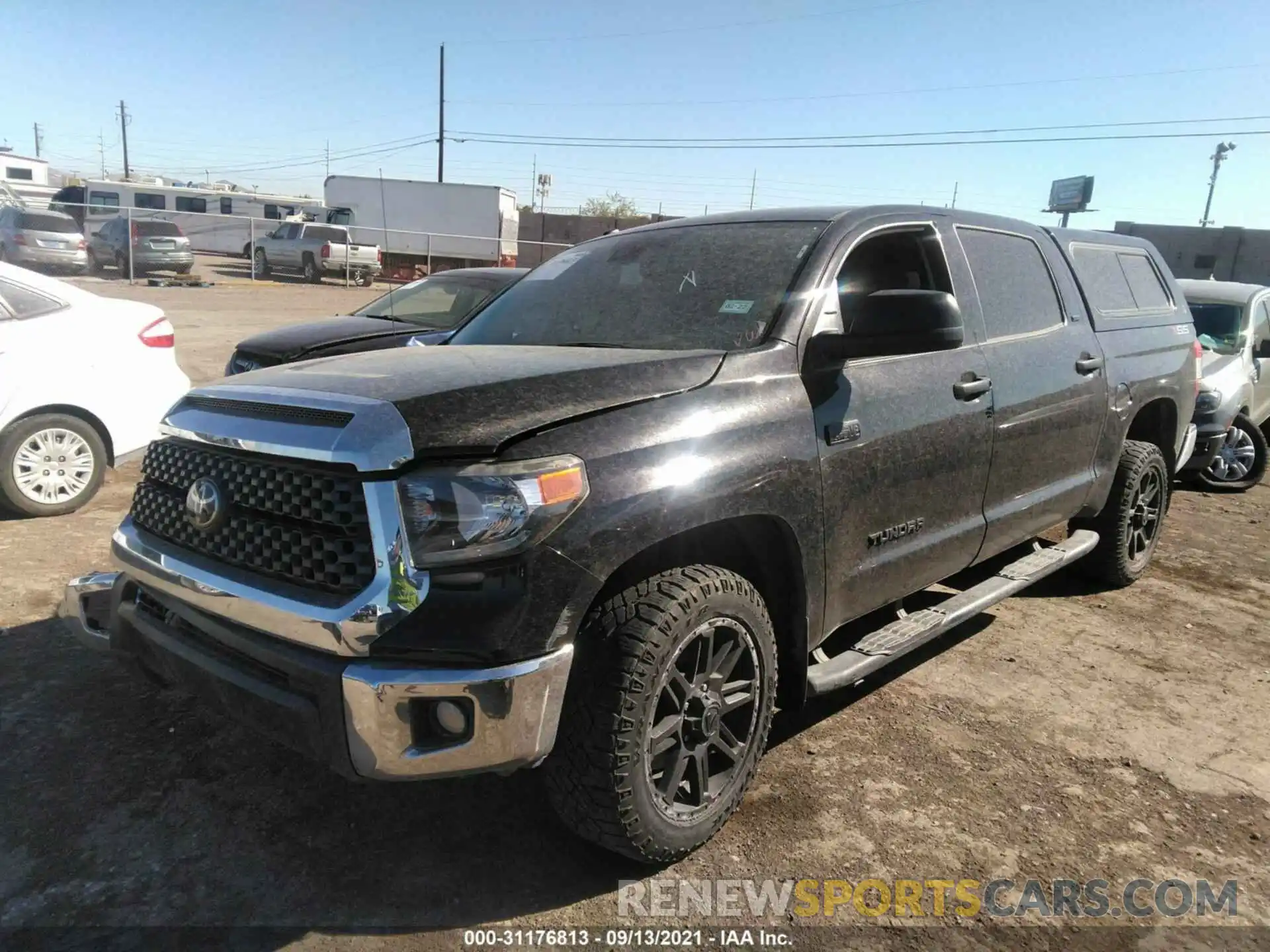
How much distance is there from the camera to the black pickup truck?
2168 millimetres

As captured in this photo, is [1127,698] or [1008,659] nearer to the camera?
[1127,698]

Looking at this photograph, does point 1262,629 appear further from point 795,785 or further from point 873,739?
point 795,785

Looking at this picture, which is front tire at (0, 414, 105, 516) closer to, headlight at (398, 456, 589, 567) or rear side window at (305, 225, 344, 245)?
headlight at (398, 456, 589, 567)

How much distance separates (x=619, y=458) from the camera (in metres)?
2.35

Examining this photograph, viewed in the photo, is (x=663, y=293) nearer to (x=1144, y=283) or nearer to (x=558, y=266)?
(x=558, y=266)

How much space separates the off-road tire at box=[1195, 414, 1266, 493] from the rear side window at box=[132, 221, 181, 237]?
25051mm

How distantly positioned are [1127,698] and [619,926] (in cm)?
263

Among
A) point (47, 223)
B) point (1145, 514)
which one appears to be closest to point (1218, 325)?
point (1145, 514)

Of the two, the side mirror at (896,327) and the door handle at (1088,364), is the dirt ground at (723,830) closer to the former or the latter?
the door handle at (1088,364)

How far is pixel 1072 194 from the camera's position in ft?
207

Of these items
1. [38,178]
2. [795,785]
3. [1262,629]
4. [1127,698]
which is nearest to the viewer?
[795,785]

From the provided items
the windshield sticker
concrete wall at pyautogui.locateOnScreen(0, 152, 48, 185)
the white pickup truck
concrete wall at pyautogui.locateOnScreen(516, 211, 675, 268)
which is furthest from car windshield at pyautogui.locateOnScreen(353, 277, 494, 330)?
concrete wall at pyautogui.locateOnScreen(0, 152, 48, 185)

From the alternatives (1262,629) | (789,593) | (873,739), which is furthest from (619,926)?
(1262,629)

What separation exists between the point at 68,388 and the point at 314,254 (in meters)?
25.5
